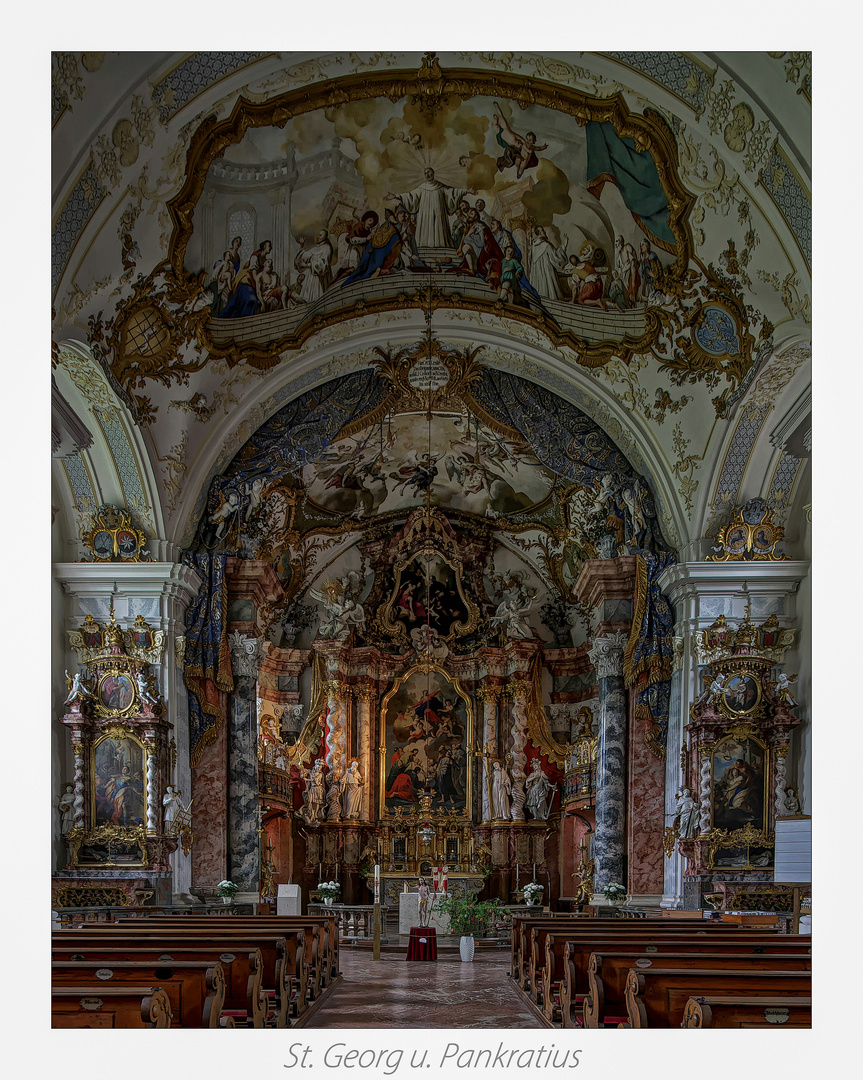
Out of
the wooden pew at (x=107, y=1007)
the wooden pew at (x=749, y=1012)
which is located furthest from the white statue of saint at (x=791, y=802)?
the wooden pew at (x=107, y=1007)

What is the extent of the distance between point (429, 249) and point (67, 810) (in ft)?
27.8

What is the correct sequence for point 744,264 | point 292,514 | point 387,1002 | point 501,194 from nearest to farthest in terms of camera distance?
1. point 387,1002
2. point 744,264
3. point 501,194
4. point 292,514

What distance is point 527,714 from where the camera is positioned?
23953 millimetres

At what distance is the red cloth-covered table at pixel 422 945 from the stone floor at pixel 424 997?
0.53 feet

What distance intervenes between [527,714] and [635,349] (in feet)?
34.8

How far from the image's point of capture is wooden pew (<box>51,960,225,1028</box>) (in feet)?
20.5

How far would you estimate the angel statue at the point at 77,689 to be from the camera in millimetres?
14602

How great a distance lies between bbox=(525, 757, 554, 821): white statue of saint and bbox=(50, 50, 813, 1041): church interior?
9.22 feet

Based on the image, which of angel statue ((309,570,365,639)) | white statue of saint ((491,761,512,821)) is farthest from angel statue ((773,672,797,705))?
angel statue ((309,570,365,639))

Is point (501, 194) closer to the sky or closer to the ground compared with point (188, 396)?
closer to the sky

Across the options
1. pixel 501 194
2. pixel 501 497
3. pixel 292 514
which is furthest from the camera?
pixel 501 497

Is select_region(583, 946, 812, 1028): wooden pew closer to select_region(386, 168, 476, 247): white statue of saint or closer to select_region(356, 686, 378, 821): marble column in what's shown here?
select_region(386, 168, 476, 247): white statue of saint

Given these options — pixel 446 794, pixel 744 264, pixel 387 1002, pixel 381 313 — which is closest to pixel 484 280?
pixel 381 313

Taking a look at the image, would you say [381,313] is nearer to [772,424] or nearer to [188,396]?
[188,396]
